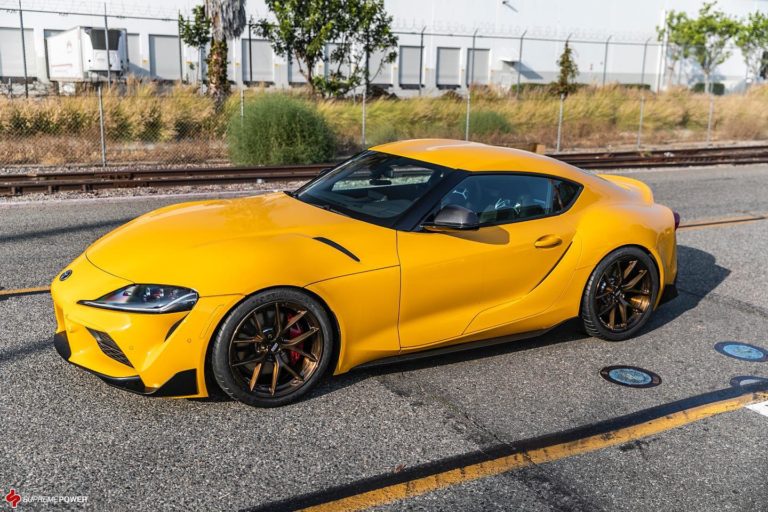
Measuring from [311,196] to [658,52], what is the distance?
164 feet

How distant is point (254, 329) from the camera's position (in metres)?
4.11

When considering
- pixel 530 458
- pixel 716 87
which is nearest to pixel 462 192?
pixel 530 458

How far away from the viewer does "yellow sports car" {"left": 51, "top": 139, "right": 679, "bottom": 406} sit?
3.98 meters

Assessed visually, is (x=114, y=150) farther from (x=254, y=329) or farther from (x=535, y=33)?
(x=535, y=33)

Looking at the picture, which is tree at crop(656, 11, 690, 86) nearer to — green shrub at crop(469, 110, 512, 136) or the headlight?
green shrub at crop(469, 110, 512, 136)

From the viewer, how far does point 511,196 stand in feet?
16.7

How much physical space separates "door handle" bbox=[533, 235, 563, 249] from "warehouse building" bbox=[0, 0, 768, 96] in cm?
2573

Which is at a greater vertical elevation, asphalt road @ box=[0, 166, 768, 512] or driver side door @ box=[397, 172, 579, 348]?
driver side door @ box=[397, 172, 579, 348]

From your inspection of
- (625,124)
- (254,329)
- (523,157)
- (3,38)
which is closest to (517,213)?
(523,157)

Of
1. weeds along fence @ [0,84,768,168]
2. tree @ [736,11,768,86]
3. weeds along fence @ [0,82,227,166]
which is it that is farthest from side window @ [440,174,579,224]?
tree @ [736,11,768,86]

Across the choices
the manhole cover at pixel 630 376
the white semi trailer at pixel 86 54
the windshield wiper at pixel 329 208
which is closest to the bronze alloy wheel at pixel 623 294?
the manhole cover at pixel 630 376

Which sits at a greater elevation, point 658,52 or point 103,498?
point 658,52

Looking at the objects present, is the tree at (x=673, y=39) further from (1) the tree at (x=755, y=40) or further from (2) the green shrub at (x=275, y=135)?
(2) the green shrub at (x=275, y=135)

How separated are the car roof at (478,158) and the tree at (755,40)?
1849 inches
